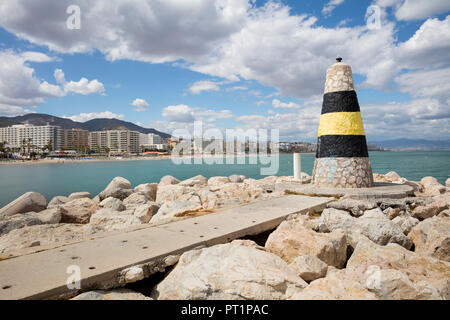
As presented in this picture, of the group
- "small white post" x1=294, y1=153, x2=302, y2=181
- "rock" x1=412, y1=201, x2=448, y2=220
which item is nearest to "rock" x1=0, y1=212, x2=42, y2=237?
"small white post" x1=294, y1=153, x2=302, y2=181

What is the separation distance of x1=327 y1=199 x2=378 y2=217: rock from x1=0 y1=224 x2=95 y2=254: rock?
18.6ft

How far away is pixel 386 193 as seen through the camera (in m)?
7.90

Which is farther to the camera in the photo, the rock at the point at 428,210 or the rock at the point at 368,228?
the rock at the point at 428,210

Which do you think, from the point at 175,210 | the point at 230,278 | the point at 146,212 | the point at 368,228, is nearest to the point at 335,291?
the point at 230,278

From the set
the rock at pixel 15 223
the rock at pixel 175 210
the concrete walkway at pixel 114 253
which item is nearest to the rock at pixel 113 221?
the rock at pixel 175 210

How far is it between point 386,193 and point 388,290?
573 centimetres

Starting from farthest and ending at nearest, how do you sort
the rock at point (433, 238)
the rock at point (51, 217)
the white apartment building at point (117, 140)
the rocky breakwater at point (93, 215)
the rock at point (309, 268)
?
the white apartment building at point (117, 140) → the rock at point (51, 217) → the rocky breakwater at point (93, 215) → the rock at point (433, 238) → the rock at point (309, 268)

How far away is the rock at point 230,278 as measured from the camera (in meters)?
3.04

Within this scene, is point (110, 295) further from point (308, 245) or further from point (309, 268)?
point (308, 245)

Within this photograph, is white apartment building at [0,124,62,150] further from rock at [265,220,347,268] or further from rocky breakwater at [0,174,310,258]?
rock at [265,220,347,268]

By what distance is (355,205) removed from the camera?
682 centimetres

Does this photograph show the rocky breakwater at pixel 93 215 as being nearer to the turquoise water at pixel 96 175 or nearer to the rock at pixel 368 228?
the rock at pixel 368 228
